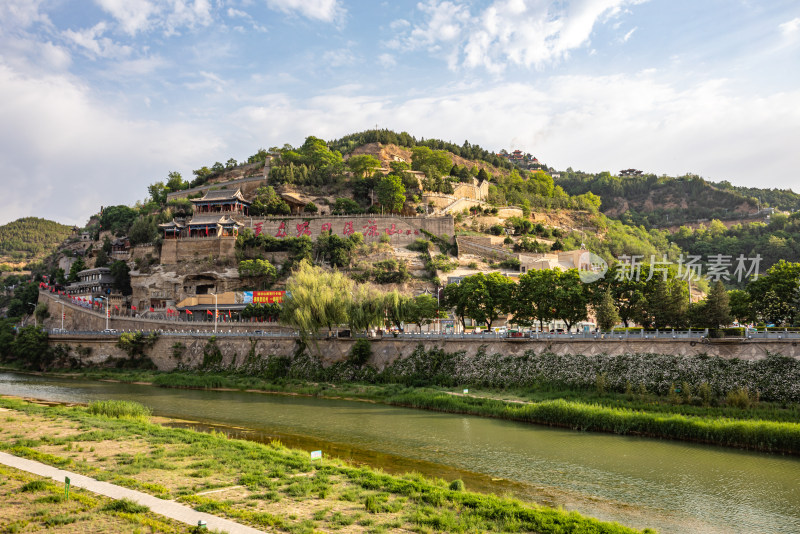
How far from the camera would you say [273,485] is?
17766 millimetres

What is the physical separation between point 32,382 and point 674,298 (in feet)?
169

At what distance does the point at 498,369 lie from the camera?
39812mm

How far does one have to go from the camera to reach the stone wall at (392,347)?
32.6 metres

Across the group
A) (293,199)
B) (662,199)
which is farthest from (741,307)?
(662,199)

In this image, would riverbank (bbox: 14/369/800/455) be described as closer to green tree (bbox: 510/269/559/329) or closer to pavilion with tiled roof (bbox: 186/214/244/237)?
green tree (bbox: 510/269/559/329)

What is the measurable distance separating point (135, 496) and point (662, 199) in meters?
149

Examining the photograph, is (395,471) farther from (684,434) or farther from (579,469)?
(684,434)

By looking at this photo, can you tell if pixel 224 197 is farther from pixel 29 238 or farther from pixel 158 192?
pixel 29 238

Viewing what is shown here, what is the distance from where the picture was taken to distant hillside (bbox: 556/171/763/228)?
130 m

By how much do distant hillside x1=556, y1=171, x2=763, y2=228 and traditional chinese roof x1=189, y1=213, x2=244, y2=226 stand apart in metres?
88.6

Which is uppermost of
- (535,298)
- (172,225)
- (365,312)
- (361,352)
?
(172,225)

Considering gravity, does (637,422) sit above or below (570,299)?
below

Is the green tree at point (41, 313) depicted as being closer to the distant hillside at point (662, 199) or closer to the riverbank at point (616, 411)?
the riverbank at point (616, 411)

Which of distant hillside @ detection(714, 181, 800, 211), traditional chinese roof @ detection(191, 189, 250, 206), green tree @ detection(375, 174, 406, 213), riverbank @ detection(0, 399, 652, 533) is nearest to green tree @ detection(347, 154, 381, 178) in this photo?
green tree @ detection(375, 174, 406, 213)
